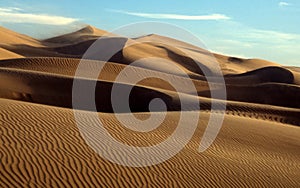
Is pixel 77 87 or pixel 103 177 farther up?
pixel 103 177

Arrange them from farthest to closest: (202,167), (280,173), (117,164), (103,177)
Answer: (280,173)
(202,167)
(117,164)
(103,177)

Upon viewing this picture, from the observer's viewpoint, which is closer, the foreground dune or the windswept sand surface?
the foreground dune

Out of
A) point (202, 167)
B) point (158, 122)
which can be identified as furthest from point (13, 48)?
point (202, 167)

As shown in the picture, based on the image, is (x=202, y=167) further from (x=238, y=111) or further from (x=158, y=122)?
(x=238, y=111)

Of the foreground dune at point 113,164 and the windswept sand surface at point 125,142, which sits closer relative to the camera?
the foreground dune at point 113,164

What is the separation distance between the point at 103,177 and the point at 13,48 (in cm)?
5681

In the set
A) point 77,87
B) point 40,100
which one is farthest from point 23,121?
point 77,87

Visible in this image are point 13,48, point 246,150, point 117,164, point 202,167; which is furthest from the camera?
point 13,48

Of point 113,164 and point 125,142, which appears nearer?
point 113,164

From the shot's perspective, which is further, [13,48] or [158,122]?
[13,48]

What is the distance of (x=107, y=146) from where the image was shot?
924 cm

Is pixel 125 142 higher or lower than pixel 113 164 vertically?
lower

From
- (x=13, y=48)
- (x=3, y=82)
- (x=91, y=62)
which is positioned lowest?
(x=13, y=48)

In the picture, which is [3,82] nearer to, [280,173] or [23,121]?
[23,121]
